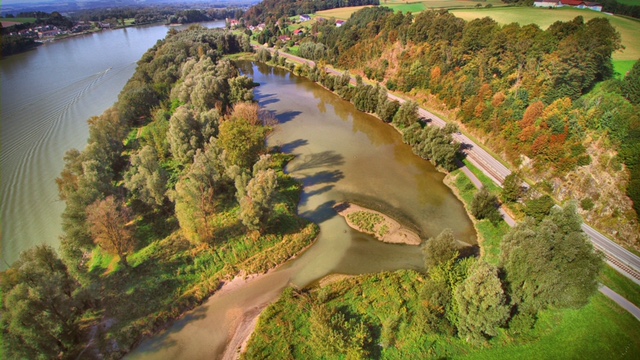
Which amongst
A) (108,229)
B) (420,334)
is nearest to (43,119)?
(108,229)

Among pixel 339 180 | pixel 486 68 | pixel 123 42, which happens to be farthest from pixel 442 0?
pixel 123 42

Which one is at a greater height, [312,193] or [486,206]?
[486,206]

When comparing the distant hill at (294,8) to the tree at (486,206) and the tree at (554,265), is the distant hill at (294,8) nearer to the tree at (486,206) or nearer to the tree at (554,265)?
the tree at (486,206)

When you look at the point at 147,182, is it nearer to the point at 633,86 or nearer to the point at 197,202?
the point at 197,202

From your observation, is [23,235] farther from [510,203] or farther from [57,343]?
[510,203]

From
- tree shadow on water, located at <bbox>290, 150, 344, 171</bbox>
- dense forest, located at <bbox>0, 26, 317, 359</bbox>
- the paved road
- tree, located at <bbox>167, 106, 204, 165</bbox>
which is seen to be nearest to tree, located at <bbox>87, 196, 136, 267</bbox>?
dense forest, located at <bbox>0, 26, 317, 359</bbox>

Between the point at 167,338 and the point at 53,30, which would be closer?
the point at 167,338

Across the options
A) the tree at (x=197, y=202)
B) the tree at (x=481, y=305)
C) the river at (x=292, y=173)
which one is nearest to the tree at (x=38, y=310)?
the river at (x=292, y=173)

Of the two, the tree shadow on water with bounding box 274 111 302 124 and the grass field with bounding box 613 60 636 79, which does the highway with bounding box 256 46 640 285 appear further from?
the tree shadow on water with bounding box 274 111 302 124
